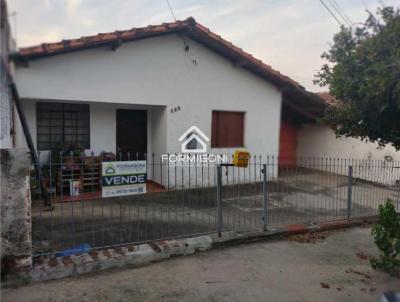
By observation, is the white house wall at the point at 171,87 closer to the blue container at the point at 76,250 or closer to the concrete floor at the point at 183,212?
the concrete floor at the point at 183,212

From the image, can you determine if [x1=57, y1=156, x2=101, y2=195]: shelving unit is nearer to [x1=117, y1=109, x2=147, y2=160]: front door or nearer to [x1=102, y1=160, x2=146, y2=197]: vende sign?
[x1=117, y1=109, x2=147, y2=160]: front door

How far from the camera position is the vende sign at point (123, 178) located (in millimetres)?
4246

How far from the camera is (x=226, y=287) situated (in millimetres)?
3498

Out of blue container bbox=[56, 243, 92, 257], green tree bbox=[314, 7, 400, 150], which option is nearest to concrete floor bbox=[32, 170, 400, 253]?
blue container bbox=[56, 243, 92, 257]

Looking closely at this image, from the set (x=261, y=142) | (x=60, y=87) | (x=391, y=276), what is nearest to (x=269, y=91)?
(x=261, y=142)

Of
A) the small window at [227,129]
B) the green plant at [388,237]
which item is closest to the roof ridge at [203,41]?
the small window at [227,129]

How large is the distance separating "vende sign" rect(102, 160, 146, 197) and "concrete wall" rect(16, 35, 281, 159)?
2734mm

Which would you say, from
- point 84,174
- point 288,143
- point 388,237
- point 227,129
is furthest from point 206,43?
Answer: point 388,237

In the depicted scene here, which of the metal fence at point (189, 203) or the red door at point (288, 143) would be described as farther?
the red door at point (288, 143)

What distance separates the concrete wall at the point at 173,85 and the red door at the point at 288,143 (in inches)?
102

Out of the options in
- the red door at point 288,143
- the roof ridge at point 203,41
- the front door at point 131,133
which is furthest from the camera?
the red door at point 288,143

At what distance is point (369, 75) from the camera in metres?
3.10

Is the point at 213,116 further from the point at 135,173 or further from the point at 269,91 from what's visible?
the point at 135,173

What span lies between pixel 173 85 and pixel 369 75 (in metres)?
5.78
